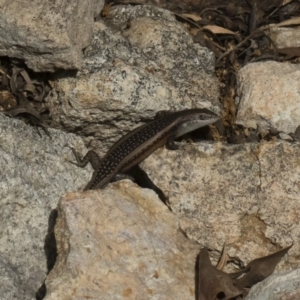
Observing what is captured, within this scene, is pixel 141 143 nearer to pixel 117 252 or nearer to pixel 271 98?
pixel 271 98

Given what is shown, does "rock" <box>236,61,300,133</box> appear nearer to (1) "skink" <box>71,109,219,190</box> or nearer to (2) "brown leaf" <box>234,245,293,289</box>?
(1) "skink" <box>71,109,219,190</box>

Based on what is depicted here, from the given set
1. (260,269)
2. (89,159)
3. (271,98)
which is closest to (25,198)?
(89,159)

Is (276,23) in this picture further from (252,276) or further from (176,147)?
(252,276)

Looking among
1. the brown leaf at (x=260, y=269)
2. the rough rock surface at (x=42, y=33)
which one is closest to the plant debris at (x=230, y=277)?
the brown leaf at (x=260, y=269)

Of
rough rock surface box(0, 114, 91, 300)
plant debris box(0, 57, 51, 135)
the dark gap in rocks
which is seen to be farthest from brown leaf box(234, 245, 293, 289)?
plant debris box(0, 57, 51, 135)

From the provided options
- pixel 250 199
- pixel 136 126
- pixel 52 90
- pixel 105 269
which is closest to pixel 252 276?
pixel 250 199

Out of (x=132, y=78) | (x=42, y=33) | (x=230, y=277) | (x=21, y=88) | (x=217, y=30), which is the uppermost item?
(x=42, y=33)
